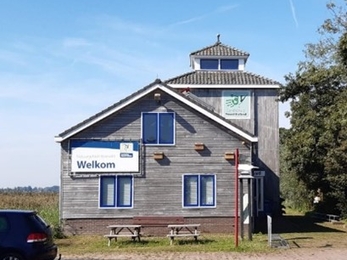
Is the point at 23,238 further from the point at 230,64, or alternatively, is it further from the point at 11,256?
the point at 230,64

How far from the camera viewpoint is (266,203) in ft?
115

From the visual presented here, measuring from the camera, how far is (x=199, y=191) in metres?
24.9

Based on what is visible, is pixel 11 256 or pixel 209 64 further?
pixel 209 64

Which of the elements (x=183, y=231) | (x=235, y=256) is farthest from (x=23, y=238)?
(x=183, y=231)

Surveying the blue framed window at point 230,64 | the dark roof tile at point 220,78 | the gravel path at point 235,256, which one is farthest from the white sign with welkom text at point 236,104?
the gravel path at point 235,256

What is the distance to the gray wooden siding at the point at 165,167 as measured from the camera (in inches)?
975

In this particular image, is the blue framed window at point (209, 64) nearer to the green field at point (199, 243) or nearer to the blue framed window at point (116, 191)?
the green field at point (199, 243)

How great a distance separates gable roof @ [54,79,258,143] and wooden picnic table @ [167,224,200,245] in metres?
4.42

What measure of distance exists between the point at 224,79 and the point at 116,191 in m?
13.6

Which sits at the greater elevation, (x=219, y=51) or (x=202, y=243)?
(x=219, y=51)

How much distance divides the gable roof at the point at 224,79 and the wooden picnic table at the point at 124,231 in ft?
44.3

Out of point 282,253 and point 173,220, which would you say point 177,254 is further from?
point 173,220

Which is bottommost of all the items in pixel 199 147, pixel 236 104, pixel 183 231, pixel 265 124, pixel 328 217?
pixel 328 217

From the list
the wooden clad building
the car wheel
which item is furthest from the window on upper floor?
the car wheel
